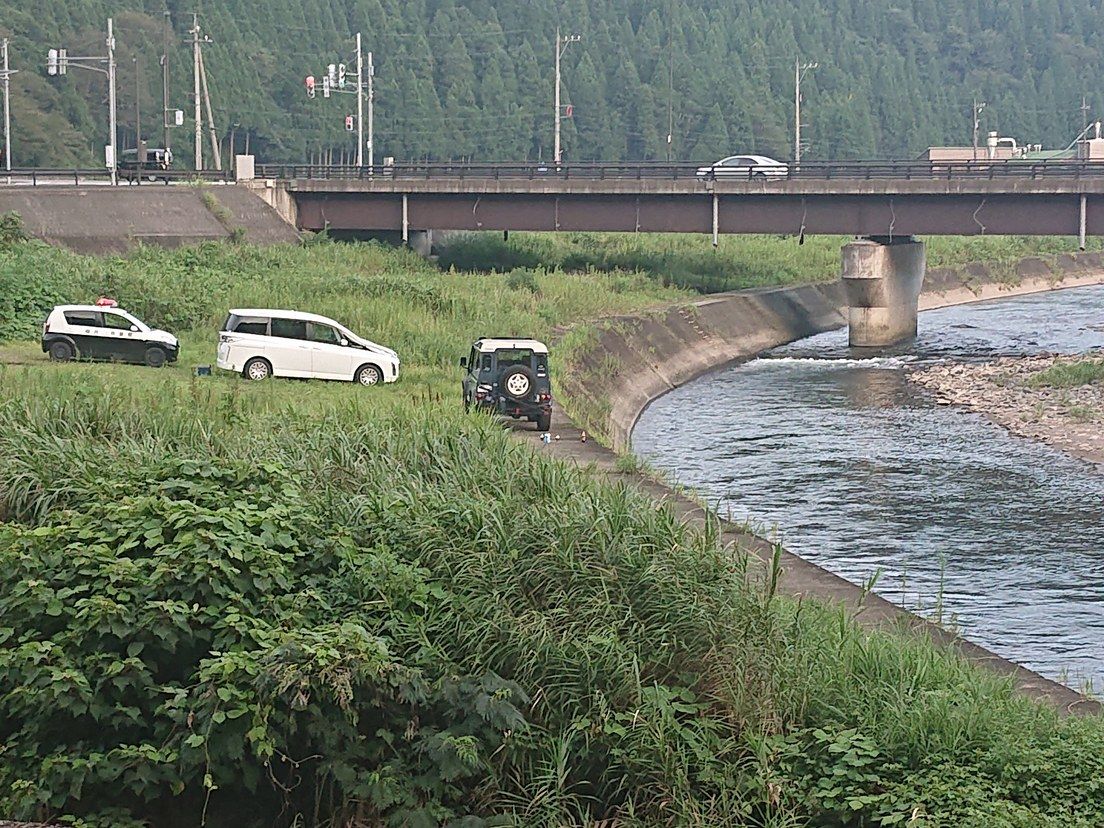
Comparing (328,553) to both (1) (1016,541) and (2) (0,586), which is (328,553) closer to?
(2) (0,586)

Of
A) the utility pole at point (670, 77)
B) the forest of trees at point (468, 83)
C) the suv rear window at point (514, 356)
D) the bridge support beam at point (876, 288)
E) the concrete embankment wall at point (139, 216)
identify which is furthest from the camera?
the utility pole at point (670, 77)

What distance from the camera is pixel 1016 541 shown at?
96.4 ft

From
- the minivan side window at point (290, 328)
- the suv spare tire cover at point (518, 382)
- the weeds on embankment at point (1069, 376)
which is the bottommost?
the weeds on embankment at point (1069, 376)

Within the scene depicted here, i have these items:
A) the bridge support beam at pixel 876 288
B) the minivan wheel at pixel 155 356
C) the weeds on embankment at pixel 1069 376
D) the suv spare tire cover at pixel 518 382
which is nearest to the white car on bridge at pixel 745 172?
the bridge support beam at pixel 876 288

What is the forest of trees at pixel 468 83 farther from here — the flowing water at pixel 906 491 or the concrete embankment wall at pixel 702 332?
the flowing water at pixel 906 491

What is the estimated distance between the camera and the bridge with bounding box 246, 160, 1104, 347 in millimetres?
61812

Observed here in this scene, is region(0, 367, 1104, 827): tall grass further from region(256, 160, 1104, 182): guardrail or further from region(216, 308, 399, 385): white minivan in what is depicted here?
region(256, 160, 1104, 182): guardrail

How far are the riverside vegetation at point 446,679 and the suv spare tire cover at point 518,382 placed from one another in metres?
14.3

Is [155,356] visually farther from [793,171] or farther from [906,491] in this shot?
[793,171]

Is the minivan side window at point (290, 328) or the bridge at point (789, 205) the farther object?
the bridge at point (789, 205)

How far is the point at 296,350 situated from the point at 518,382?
22.0ft

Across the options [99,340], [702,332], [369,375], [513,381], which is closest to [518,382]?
[513,381]

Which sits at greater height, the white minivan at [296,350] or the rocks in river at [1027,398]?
the white minivan at [296,350]

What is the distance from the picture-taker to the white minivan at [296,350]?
120ft
